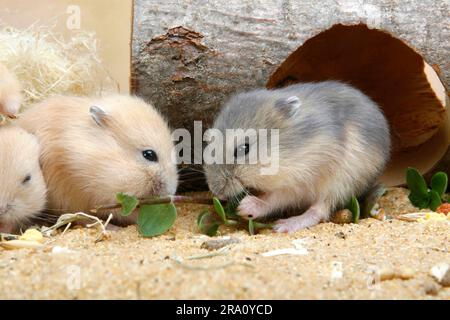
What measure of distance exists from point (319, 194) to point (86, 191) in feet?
5.86

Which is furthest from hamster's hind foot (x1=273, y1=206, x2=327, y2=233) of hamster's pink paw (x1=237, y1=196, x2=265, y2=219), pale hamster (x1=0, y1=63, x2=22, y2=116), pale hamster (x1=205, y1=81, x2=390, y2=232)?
pale hamster (x1=0, y1=63, x2=22, y2=116)

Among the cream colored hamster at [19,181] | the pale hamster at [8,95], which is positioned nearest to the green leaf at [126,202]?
the cream colored hamster at [19,181]

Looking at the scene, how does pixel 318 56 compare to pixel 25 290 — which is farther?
pixel 318 56

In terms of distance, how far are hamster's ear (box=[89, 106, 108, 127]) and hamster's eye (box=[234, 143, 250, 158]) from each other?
1.01 metres

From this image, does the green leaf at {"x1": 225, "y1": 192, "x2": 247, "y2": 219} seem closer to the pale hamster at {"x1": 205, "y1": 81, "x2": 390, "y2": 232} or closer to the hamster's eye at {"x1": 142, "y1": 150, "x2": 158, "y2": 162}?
the pale hamster at {"x1": 205, "y1": 81, "x2": 390, "y2": 232}

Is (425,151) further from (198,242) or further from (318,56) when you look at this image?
(198,242)

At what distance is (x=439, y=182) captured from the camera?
539 centimetres

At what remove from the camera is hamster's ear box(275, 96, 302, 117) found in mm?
4590

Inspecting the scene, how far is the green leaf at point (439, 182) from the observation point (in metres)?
5.37

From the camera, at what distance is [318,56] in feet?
19.8

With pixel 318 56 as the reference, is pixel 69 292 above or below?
below

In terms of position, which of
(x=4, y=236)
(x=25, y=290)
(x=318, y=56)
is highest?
(x=318, y=56)

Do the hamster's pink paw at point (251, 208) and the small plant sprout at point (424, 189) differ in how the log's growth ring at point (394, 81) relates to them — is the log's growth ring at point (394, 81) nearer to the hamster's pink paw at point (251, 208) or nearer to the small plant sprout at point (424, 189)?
the small plant sprout at point (424, 189)
